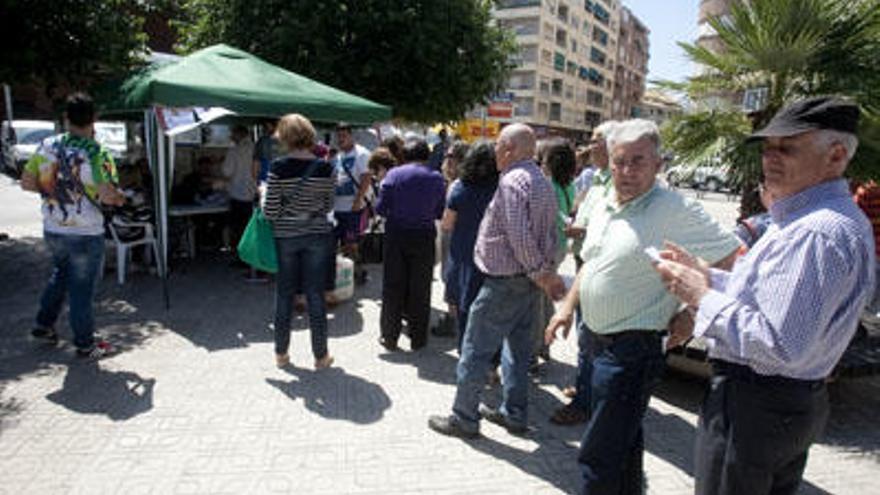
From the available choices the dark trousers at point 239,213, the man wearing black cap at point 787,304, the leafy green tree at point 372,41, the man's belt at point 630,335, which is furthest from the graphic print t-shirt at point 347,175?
the leafy green tree at point 372,41

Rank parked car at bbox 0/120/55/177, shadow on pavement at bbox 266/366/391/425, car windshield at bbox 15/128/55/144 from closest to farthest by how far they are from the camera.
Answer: shadow on pavement at bbox 266/366/391/425, parked car at bbox 0/120/55/177, car windshield at bbox 15/128/55/144

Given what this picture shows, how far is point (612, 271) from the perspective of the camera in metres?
2.44

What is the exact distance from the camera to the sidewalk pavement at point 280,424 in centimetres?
321

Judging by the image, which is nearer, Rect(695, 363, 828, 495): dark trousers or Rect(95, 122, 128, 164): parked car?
Rect(695, 363, 828, 495): dark trousers

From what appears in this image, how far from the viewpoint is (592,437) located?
2520 mm

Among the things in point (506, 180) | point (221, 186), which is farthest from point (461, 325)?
point (221, 186)

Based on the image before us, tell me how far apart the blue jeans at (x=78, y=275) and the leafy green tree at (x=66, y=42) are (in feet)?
→ 12.0

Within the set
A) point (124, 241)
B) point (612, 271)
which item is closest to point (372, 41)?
point (124, 241)

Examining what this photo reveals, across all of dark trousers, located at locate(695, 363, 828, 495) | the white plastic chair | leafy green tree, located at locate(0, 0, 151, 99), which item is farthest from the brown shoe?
leafy green tree, located at locate(0, 0, 151, 99)

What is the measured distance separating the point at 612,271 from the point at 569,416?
1.84 metres

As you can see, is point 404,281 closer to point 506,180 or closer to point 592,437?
point 506,180

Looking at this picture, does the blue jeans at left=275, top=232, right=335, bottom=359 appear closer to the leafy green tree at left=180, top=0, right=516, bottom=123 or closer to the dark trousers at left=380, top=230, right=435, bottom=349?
the dark trousers at left=380, top=230, right=435, bottom=349

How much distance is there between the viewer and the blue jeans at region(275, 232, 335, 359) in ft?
14.6

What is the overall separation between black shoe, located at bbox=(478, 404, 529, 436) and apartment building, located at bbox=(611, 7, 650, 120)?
75162 mm
